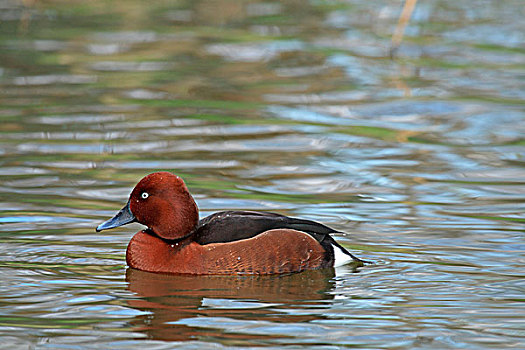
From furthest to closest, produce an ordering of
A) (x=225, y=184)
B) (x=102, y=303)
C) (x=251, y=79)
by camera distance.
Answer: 1. (x=251, y=79)
2. (x=225, y=184)
3. (x=102, y=303)

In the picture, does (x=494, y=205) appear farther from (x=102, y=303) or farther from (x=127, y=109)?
(x=127, y=109)

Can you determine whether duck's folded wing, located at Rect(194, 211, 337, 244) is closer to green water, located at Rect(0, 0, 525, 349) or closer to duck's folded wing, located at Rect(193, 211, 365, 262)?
duck's folded wing, located at Rect(193, 211, 365, 262)

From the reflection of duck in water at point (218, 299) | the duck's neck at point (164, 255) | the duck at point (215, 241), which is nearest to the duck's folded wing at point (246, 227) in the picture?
the duck at point (215, 241)

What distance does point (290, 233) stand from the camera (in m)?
7.93

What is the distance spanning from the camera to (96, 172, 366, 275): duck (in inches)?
308

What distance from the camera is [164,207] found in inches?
314

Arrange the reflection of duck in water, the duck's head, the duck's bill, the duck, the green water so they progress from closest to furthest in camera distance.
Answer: the reflection of duck in water
the green water
the duck
the duck's head
the duck's bill

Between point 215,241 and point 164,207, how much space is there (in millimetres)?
476

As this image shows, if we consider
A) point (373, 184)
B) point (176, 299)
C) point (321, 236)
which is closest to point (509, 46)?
point (373, 184)

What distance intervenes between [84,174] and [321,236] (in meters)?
3.45

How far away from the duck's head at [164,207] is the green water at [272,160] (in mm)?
355

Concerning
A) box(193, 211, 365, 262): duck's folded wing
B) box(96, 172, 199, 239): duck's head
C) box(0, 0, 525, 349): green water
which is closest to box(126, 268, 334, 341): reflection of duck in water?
box(0, 0, 525, 349): green water

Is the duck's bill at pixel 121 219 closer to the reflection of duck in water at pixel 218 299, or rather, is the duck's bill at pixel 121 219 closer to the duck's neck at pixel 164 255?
the duck's neck at pixel 164 255

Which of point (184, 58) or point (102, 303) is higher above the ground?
point (184, 58)
